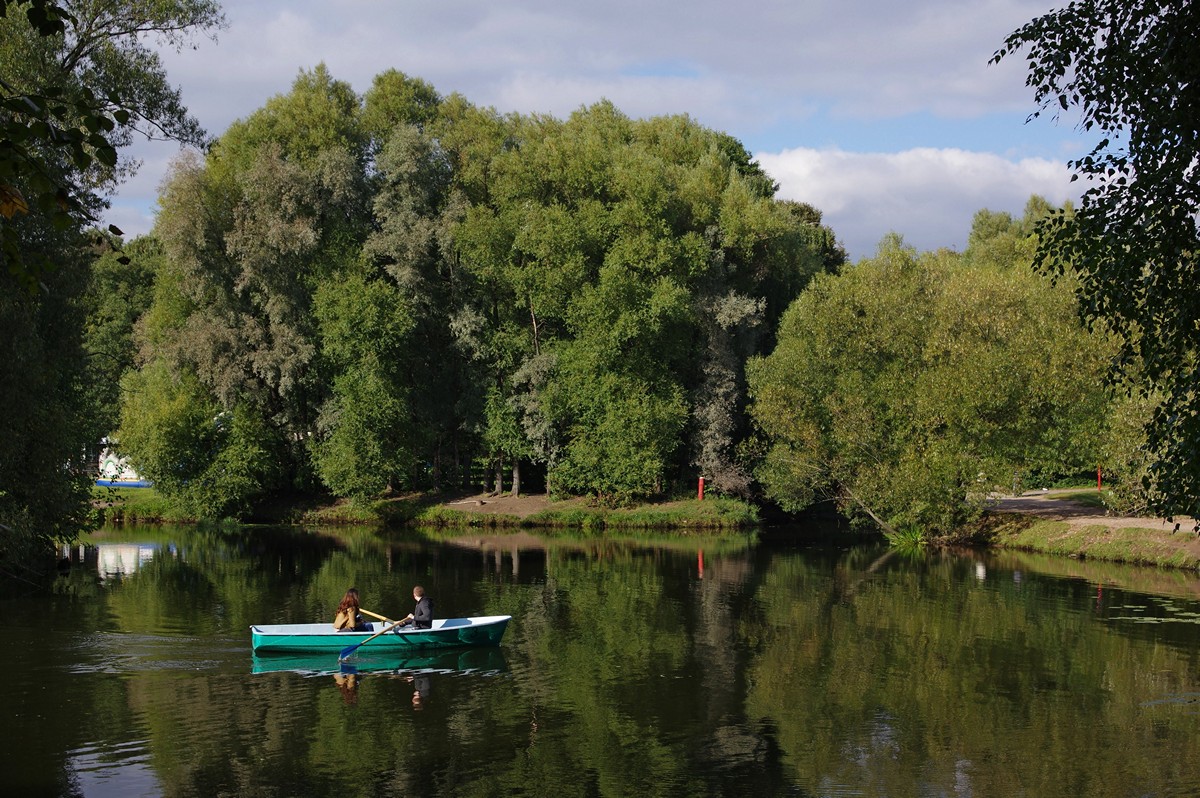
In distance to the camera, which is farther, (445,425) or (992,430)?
(445,425)

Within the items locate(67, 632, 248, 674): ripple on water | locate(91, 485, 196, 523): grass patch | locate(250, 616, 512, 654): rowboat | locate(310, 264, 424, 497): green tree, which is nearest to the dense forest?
locate(310, 264, 424, 497): green tree

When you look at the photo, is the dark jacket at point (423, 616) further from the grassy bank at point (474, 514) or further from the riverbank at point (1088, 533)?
the grassy bank at point (474, 514)

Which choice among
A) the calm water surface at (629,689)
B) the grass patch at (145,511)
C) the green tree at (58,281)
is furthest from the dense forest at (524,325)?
the green tree at (58,281)

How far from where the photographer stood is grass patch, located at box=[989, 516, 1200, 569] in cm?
4069

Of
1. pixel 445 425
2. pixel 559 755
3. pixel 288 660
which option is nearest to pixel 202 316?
pixel 445 425

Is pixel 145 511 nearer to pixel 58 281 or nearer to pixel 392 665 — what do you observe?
pixel 58 281

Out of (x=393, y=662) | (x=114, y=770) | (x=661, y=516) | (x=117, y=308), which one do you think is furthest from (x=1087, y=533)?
(x=117, y=308)

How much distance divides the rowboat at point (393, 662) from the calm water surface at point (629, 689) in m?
0.10

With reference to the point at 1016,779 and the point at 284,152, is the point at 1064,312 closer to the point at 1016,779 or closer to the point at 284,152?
the point at 1016,779

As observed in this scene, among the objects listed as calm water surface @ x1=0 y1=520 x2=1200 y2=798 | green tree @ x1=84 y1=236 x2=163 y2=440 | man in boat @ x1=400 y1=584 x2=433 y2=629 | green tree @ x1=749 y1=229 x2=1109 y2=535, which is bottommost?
calm water surface @ x1=0 y1=520 x2=1200 y2=798

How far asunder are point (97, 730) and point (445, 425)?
42634 mm

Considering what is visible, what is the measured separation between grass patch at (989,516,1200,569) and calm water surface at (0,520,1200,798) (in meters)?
1.92

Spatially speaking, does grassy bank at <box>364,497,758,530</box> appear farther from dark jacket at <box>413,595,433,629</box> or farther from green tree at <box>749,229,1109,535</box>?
dark jacket at <box>413,595,433,629</box>

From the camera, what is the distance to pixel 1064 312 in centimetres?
4781
